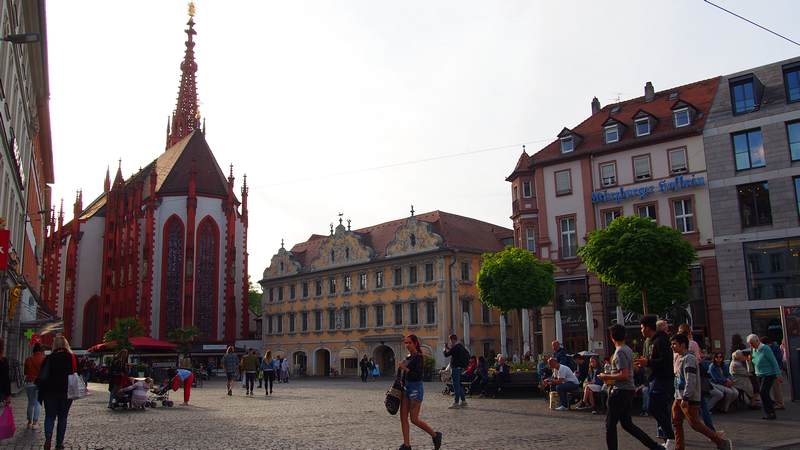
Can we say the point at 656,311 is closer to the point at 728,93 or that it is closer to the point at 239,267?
the point at 728,93

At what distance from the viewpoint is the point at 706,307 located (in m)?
36.3

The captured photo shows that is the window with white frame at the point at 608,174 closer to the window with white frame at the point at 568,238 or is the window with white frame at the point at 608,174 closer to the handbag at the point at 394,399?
the window with white frame at the point at 568,238

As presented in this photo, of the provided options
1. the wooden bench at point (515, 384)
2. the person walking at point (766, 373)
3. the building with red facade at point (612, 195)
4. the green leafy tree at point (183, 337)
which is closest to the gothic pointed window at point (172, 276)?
the green leafy tree at point (183, 337)

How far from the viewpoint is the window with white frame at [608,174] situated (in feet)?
134

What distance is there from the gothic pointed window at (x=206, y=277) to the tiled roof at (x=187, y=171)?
3830mm

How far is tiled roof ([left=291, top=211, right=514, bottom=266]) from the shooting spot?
54.1m

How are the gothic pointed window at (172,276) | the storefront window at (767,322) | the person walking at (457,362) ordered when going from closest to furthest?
the person walking at (457,362), the storefront window at (767,322), the gothic pointed window at (172,276)

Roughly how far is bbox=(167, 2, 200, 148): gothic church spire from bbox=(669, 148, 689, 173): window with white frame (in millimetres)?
60617

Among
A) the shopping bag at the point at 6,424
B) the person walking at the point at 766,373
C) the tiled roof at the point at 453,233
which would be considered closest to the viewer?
the shopping bag at the point at 6,424

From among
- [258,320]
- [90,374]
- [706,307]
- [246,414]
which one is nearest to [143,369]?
[90,374]

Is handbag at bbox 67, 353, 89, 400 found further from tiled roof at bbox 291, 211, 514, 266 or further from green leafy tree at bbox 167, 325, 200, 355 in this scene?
green leafy tree at bbox 167, 325, 200, 355

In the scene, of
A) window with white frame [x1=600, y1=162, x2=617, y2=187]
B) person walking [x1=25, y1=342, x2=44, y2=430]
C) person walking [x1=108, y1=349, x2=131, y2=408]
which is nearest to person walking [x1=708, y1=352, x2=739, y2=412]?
person walking [x1=25, y1=342, x2=44, y2=430]

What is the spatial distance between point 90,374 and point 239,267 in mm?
23909

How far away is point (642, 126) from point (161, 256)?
44613 mm
